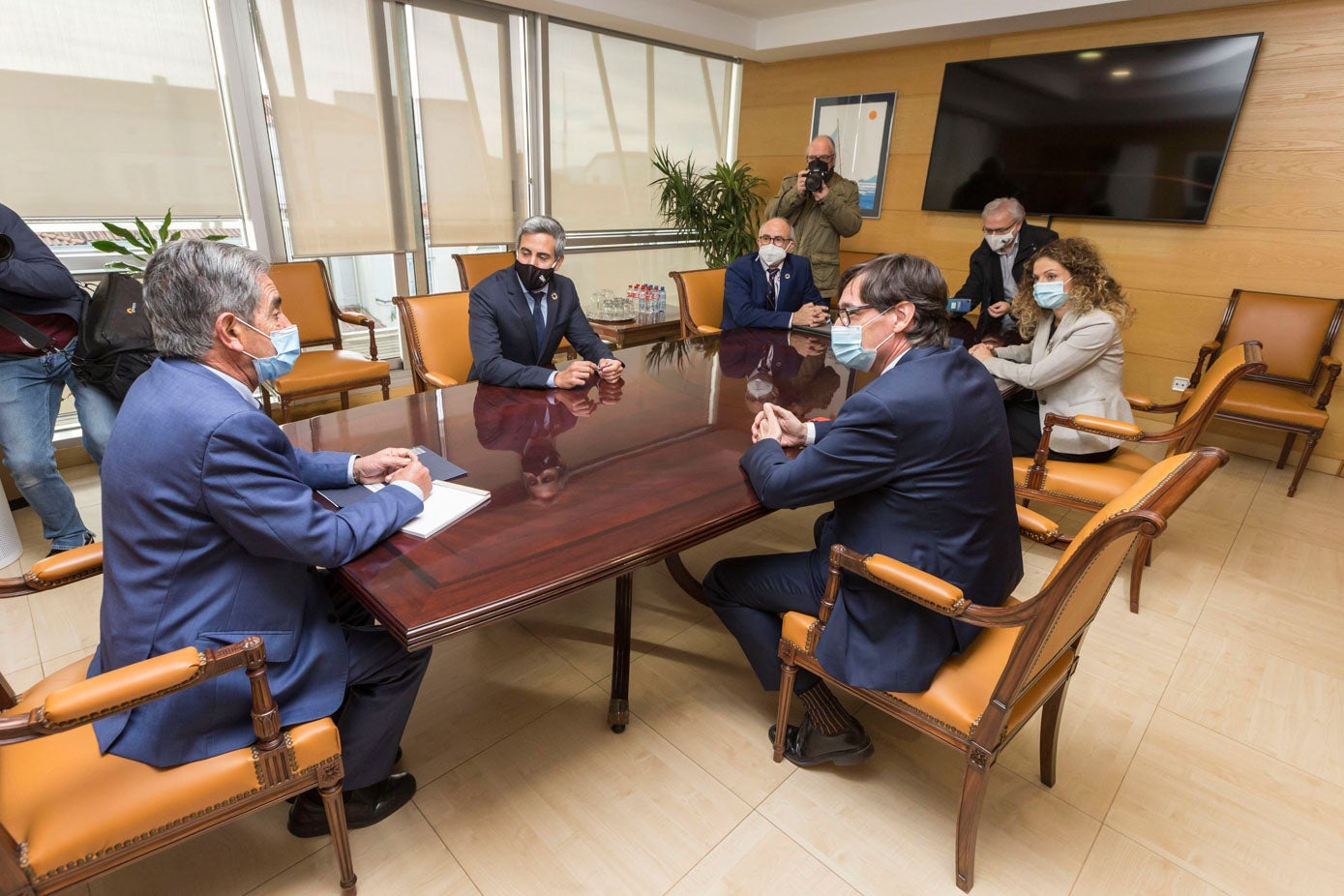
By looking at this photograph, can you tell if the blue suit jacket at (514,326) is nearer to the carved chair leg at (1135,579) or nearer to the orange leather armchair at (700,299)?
the orange leather armchair at (700,299)

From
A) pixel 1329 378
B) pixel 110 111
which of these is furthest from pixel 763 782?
pixel 110 111

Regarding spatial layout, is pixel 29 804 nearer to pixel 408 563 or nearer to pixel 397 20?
pixel 408 563

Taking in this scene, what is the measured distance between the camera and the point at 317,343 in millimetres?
3600

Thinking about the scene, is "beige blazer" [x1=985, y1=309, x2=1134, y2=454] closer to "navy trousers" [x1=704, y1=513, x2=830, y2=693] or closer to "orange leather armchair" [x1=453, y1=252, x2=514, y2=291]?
"navy trousers" [x1=704, y1=513, x2=830, y2=693]

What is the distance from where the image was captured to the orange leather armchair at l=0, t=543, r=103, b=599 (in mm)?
1175

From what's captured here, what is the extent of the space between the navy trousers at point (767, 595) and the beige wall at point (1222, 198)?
138 inches

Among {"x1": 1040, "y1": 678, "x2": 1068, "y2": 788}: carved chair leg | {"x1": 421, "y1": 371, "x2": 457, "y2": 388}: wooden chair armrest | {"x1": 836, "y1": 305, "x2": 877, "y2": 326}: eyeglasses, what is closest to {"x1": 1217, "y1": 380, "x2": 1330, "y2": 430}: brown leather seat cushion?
{"x1": 1040, "y1": 678, "x2": 1068, "y2": 788}: carved chair leg

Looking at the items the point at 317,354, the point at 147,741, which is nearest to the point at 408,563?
the point at 147,741

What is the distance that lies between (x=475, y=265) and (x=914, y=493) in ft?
10.3

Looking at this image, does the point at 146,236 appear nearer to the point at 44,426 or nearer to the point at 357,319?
the point at 357,319

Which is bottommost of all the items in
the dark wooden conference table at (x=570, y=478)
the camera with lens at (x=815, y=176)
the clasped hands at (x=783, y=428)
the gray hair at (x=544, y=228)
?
the dark wooden conference table at (x=570, y=478)

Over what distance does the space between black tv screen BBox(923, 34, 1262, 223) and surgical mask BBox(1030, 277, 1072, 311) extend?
2.07m

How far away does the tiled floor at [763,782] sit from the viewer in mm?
1403

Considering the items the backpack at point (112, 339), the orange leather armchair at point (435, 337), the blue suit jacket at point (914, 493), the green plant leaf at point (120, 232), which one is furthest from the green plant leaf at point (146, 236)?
the blue suit jacket at point (914, 493)
